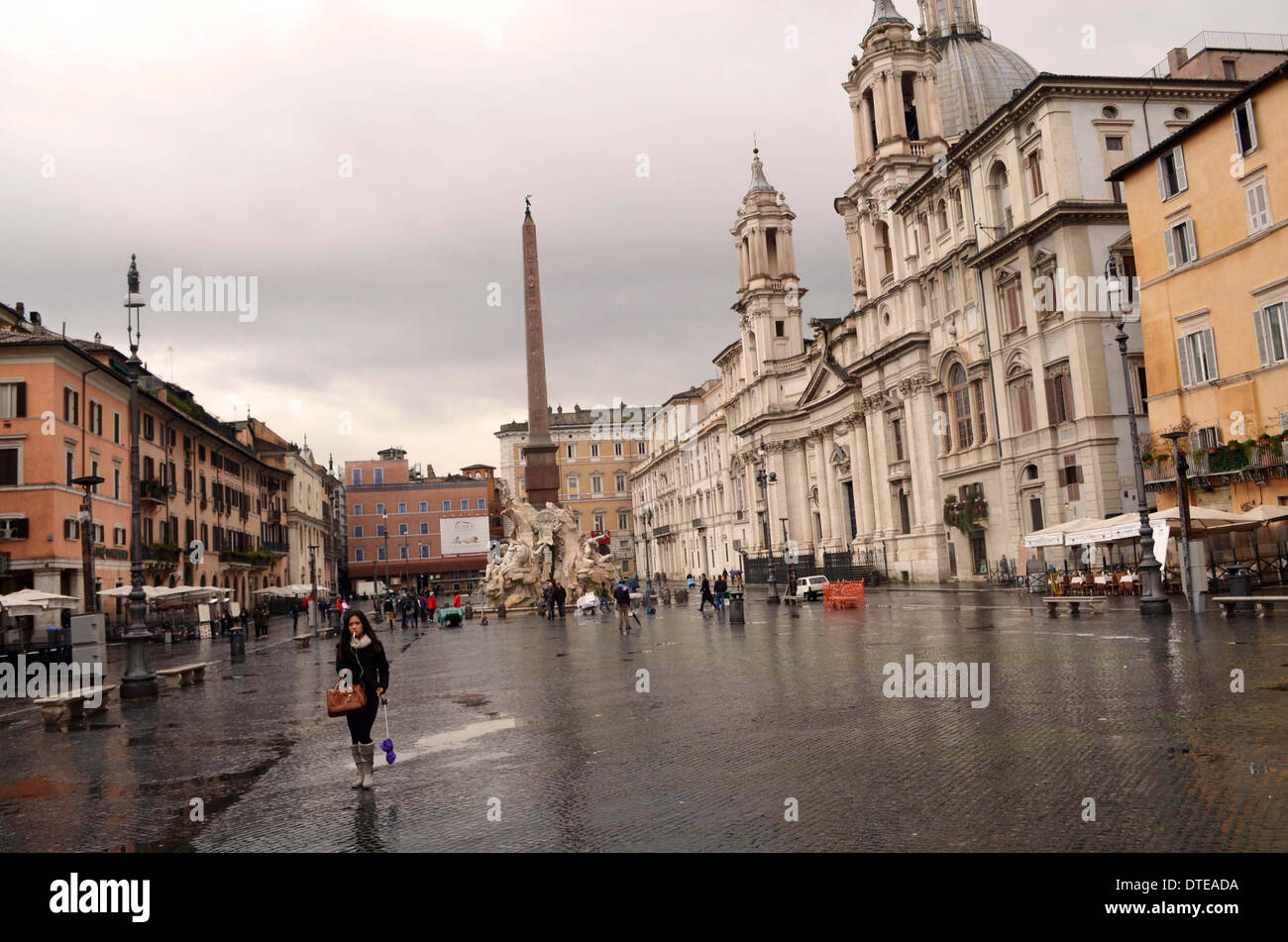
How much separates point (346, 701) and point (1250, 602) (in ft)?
59.2

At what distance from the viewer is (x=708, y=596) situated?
35969 millimetres

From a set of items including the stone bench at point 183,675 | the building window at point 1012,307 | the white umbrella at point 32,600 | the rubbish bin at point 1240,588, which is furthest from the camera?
the building window at point 1012,307

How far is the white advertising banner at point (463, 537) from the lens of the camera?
321 feet

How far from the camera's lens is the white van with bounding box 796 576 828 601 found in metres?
40.9

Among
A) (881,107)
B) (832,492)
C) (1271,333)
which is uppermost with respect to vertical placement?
(881,107)

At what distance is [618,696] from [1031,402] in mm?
29426

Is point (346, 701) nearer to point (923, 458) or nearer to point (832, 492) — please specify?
point (923, 458)

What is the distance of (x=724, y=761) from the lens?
328 inches

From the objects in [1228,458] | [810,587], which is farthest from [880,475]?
[1228,458]

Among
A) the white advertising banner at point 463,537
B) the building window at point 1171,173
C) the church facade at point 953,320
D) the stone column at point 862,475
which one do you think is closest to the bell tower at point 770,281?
the church facade at point 953,320

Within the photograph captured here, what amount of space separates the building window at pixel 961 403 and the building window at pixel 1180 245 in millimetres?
13391

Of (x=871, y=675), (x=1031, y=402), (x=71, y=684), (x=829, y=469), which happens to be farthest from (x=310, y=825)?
(x=829, y=469)

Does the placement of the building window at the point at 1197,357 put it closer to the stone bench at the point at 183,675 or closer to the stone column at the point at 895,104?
the stone column at the point at 895,104
